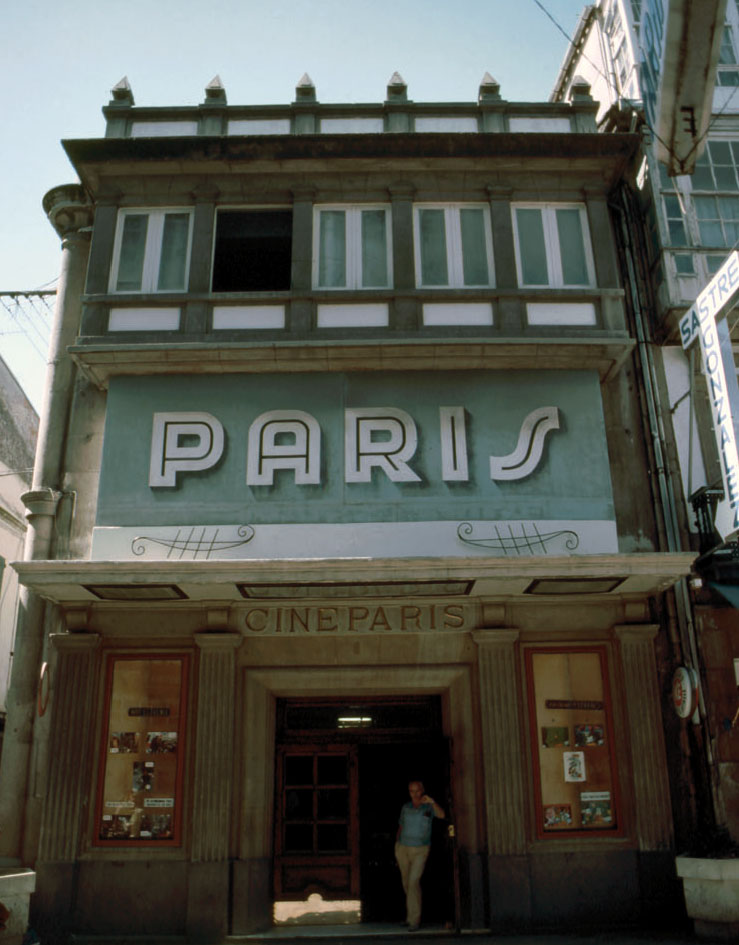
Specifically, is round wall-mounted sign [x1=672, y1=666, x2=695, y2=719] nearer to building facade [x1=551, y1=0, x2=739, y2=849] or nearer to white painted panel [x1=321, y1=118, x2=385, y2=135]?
building facade [x1=551, y1=0, x2=739, y2=849]

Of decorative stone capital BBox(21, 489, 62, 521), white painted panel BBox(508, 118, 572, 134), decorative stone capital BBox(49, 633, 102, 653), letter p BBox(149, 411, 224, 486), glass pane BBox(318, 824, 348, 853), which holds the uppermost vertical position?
white painted panel BBox(508, 118, 572, 134)

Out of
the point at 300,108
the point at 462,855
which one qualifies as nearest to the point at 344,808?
the point at 462,855

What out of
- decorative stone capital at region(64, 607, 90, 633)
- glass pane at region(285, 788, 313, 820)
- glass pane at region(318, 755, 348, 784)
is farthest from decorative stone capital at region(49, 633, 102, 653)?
glass pane at region(318, 755, 348, 784)

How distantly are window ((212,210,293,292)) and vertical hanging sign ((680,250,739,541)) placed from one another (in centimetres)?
625

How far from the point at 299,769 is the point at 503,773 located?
3.05 m

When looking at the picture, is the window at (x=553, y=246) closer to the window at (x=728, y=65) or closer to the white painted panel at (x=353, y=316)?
the white painted panel at (x=353, y=316)

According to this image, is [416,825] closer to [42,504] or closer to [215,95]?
[42,504]

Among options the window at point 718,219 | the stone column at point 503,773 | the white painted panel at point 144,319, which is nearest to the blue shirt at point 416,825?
the stone column at point 503,773

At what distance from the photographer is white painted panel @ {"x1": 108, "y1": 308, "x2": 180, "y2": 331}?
477 inches

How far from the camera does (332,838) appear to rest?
11750 millimetres

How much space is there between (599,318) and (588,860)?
7380 millimetres

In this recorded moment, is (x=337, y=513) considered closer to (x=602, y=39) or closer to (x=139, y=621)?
(x=139, y=621)

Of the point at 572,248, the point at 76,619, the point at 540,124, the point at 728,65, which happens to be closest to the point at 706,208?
the point at 572,248

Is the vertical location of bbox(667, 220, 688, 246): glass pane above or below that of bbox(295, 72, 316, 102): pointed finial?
below
